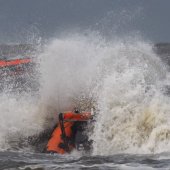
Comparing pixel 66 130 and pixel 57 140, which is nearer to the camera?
pixel 57 140

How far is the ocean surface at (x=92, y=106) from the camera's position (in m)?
14.6

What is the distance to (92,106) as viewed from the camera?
57.3ft

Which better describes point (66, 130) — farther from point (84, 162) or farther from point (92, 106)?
point (84, 162)

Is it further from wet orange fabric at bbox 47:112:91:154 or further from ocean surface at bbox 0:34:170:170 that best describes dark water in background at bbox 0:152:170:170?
wet orange fabric at bbox 47:112:91:154

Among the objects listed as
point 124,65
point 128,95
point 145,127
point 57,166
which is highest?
point 124,65

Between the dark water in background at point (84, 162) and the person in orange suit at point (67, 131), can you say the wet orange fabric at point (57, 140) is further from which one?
the dark water in background at point (84, 162)

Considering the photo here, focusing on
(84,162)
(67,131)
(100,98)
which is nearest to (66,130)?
(67,131)

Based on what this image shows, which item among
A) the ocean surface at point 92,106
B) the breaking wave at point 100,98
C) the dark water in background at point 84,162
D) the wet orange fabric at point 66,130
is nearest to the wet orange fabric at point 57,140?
the wet orange fabric at point 66,130

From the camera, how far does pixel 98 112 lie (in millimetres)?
16812

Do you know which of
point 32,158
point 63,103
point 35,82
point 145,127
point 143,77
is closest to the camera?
point 32,158

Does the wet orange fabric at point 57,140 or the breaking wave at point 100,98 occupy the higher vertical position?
the breaking wave at point 100,98

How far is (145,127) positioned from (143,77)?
2274 millimetres

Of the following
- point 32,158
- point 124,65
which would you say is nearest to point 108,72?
point 124,65

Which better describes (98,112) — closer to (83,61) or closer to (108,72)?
(108,72)
